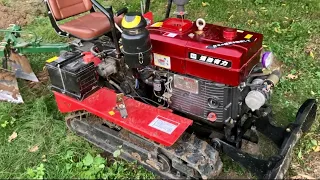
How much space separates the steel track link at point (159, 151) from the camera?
285 cm

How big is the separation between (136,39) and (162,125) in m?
0.69

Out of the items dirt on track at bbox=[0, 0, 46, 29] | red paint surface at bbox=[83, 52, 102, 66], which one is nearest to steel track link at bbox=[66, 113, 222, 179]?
red paint surface at bbox=[83, 52, 102, 66]

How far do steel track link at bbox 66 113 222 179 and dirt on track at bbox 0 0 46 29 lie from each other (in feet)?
10.7

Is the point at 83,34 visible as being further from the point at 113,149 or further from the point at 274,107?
the point at 274,107

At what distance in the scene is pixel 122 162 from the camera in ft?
10.8

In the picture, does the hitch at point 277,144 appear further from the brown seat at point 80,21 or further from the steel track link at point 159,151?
the brown seat at point 80,21

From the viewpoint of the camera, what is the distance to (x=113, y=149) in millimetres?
3357

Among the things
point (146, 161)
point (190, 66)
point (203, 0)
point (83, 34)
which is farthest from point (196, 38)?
point (203, 0)

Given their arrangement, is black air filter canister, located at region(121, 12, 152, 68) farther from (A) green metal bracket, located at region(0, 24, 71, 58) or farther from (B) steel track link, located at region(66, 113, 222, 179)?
(A) green metal bracket, located at region(0, 24, 71, 58)

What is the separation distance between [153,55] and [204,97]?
547mm

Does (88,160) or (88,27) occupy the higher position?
(88,27)

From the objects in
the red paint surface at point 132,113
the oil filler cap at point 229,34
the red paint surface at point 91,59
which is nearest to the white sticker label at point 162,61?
the red paint surface at point 132,113

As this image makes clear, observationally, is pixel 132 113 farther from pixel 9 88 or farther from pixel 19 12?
pixel 19 12

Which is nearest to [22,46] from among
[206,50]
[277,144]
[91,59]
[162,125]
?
[91,59]
